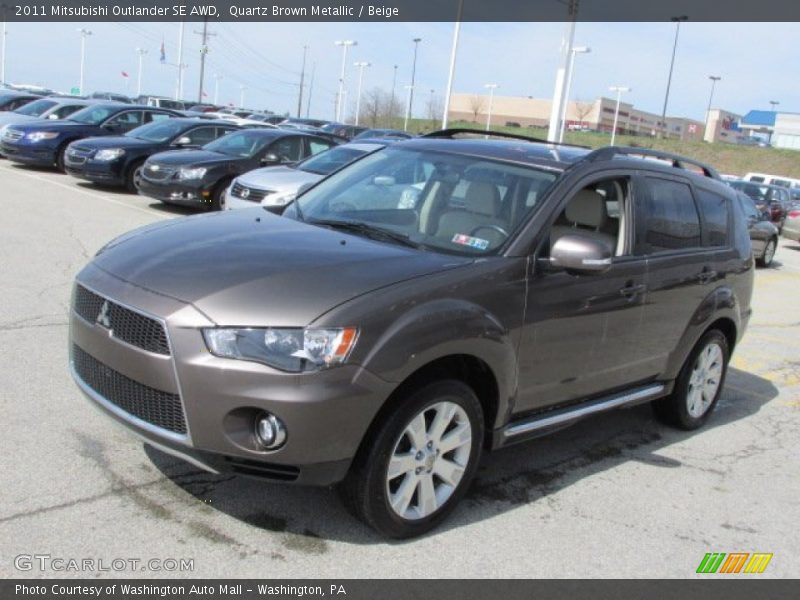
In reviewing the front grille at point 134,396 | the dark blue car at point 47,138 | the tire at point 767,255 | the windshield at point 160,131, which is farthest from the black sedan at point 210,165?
the tire at point 767,255

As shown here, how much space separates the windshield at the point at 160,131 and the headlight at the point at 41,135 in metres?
2.25

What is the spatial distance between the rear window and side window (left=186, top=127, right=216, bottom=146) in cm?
1178

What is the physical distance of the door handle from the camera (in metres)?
4.69

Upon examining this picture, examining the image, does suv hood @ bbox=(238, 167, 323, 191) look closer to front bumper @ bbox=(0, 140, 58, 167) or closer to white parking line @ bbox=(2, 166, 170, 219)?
white parking line @ bbox=(2, 166, 170, 219)

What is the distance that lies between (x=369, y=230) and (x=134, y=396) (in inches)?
59.5

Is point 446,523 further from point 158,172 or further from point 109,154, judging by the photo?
point 109,154

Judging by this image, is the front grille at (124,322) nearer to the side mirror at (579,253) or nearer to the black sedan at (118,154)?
the side mirror at (579,253)

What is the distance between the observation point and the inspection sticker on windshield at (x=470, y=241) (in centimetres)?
413

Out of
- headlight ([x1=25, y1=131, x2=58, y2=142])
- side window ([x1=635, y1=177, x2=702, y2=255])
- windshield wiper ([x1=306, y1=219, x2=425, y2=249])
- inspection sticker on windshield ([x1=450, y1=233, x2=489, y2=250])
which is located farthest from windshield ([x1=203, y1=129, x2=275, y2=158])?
inspection sticker on windshield ([x1=450, y1=233, x2=489, y2=250])

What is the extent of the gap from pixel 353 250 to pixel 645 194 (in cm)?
215

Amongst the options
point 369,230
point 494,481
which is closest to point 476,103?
point 369,230

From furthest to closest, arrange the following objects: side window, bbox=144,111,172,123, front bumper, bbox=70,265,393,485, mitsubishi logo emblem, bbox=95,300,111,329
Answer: side window, bbox=144,111,172,123
mitsubishi logo emblem, bbox=95,300,111,329
front bumper, bbox=70,265,393,485

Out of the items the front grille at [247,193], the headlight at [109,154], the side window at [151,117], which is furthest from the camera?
the side window at [151,117]

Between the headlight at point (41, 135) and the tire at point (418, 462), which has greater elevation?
the headlight at point (41, 135)
